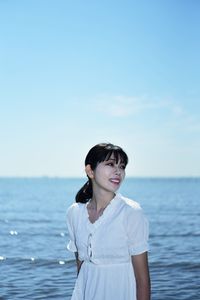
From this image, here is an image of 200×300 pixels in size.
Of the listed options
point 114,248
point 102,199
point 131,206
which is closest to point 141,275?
point 114,248

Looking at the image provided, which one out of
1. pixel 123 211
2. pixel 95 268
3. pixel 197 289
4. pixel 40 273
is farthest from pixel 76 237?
pixel 40 273

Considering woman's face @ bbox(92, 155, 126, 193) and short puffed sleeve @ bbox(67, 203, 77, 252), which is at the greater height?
woman's face @ bbox(92, 155, 126, 193)

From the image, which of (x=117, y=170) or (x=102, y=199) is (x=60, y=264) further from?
(x=117, y=170)

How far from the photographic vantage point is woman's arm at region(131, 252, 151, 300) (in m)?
2.66

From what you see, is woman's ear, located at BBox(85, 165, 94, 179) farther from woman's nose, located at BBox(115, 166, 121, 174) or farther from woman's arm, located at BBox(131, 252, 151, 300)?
woman's arm, located at BBox(131, 252, 151, 300)

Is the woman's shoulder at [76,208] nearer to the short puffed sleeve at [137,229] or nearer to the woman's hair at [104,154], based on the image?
the woman's hair at [104,154]

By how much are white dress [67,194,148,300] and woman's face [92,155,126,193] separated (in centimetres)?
9

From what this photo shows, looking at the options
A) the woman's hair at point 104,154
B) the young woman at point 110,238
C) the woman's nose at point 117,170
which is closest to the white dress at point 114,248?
the young woman at point 110,238

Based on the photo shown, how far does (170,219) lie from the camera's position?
107 ft

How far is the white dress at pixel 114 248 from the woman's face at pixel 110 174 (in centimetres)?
9

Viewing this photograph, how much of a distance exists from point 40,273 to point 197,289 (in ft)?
16.2

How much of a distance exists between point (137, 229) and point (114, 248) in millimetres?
203

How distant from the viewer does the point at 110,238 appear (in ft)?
8.80

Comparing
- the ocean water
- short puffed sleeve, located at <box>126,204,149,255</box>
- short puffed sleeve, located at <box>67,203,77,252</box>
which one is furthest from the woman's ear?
the ocean water
